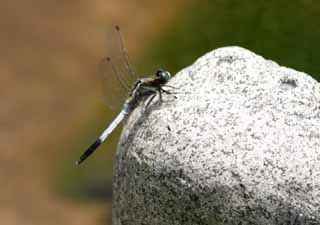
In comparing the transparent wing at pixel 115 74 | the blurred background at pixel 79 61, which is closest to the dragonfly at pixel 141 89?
the transparent wing at pixel 115 74

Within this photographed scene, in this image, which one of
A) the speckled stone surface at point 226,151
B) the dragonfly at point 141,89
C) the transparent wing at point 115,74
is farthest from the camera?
the transparent wing at point 115,74

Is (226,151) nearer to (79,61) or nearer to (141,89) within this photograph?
(141,89)

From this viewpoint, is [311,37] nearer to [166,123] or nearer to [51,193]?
[51,193]

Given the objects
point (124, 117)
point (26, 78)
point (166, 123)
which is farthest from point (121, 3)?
point (166, 123)

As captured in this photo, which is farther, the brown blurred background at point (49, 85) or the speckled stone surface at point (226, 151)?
the brown blurred background at point (49, 85)

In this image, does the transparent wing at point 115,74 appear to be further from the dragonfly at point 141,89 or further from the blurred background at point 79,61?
the blurred background at point 79,61

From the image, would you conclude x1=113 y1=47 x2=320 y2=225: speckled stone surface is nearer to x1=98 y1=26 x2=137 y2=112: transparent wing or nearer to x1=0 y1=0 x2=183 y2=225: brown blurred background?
x1=98 y1=26 x2=137 y2=112: transparent wing

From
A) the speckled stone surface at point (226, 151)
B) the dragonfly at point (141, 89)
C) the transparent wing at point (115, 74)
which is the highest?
the transparent wing at point (115, 74)

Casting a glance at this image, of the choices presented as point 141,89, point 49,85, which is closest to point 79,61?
point 49,85
